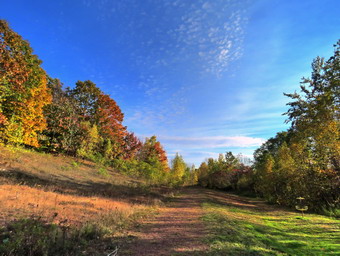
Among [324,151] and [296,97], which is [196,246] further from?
[296,97]

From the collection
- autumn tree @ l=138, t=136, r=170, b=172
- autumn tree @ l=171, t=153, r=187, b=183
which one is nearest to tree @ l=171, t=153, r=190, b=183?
autumn tree @ l=171, t=153, r=187, b=183

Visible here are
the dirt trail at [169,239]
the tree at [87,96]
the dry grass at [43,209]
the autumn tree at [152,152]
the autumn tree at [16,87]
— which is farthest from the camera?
the autumn tree at [152,152]

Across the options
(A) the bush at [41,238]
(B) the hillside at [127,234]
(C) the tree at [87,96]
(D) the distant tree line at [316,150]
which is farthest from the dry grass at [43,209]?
(C) the tree at [87,96]

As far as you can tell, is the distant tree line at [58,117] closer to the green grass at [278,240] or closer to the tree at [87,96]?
the tree at [87,96]

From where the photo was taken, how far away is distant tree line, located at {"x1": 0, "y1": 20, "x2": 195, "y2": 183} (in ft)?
39.4

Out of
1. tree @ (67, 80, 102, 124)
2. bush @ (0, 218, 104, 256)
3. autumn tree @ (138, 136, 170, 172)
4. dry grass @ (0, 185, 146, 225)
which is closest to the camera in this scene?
bush @ (0, 218, 104, 256)

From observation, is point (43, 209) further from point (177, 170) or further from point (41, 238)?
point (177, 170)

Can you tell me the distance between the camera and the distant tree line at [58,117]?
12008mm

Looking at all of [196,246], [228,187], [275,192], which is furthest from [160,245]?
[228,187]

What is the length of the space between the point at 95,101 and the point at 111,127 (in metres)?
5.86

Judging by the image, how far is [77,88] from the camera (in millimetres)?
30406

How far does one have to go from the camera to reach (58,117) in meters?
24.0

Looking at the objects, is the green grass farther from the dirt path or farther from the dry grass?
the dry grass

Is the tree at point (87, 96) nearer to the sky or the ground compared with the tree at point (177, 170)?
nearer to the sky
